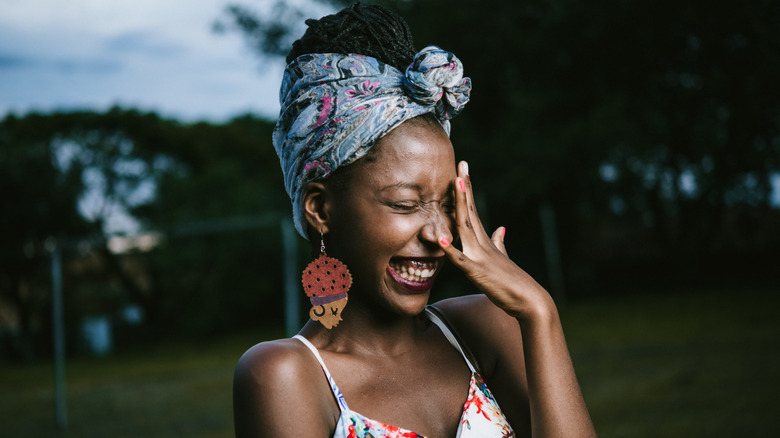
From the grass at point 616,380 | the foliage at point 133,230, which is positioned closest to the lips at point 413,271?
the grass at point 616,380

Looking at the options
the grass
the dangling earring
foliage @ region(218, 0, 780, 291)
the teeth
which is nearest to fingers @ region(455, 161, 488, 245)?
the teeth

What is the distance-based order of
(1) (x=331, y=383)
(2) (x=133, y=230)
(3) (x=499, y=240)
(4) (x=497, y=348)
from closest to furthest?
(1) (x=331, y=383) → (3) (x=499, y=240) → (4) (x=497, y=348) → (2) (x=133, y=230)

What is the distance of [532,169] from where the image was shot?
51.5ft

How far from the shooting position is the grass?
6891 millimetres

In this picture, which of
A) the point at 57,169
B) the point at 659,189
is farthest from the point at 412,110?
the point at 659,189

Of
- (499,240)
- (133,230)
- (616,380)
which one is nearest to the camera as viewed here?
(499,240)

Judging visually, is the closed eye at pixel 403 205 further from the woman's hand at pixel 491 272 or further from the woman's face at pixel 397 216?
the woman's hand at pixel 491 272

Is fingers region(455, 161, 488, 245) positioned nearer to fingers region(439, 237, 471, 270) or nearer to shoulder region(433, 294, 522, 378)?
fingers region(439, 237, 471, 270)

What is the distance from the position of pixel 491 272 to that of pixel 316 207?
45 centimetres

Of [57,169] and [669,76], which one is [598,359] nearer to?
[669,76]

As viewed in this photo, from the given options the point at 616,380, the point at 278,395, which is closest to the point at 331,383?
the point at 278,395

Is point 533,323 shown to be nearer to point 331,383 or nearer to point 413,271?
Result: point 413,271

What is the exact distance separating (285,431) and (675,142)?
1470 cm

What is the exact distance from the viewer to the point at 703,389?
25.2 ft
